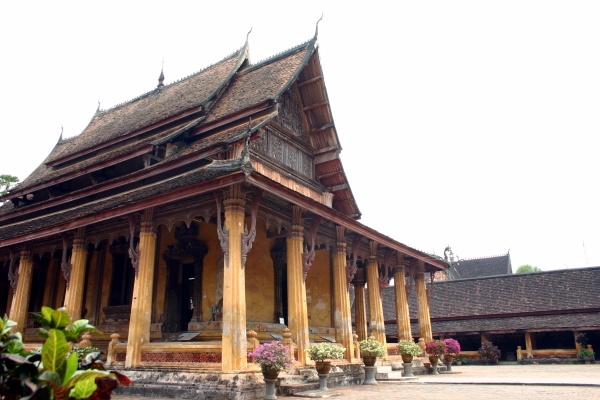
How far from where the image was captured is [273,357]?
8.89 metres

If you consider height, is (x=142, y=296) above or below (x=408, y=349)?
above

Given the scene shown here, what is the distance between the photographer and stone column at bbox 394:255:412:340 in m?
17.8

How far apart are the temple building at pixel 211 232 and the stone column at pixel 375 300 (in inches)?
1.4

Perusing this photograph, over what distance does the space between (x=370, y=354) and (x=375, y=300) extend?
3.53 metres

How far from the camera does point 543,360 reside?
79.1ft

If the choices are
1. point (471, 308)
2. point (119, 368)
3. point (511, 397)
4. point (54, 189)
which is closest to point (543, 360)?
point (471, 308)

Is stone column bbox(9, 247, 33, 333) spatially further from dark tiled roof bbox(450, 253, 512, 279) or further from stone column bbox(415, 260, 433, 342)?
dark tiled roof bbox(450, 253, 512, 279)

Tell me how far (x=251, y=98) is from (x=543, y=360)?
64.8 feet

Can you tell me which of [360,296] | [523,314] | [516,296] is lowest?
[523,314]

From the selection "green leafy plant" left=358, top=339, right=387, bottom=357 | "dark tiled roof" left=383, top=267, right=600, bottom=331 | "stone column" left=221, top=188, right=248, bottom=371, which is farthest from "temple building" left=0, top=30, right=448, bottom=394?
"dark tiled roof" left=383, top=267, right=600, bottom=331

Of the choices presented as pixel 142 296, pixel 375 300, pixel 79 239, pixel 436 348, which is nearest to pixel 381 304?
pixel 375 300

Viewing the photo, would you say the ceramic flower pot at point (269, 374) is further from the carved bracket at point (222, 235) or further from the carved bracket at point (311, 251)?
the carved bracket at point (311, 251)

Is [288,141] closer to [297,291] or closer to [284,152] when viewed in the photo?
[284,152]

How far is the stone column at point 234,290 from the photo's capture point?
30.3 ft
